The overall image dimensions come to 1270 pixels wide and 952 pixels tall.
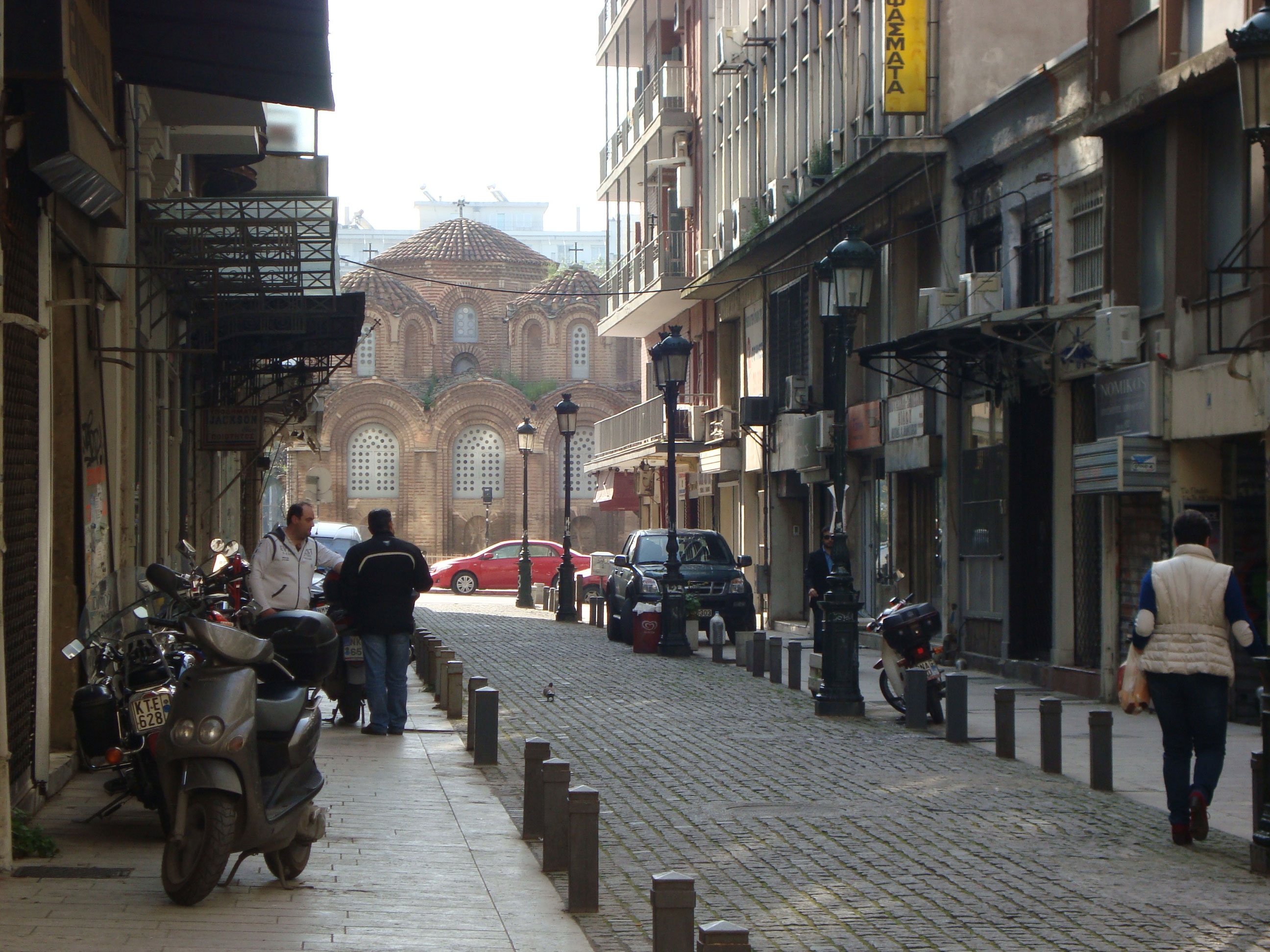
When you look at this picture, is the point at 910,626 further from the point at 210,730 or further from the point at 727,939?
the point at 727,939

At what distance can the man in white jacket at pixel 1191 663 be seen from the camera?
8.84m

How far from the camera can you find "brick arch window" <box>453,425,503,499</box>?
221 feet

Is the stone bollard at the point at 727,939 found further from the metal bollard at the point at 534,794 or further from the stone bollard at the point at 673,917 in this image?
the metal bollard at the point at 534,794

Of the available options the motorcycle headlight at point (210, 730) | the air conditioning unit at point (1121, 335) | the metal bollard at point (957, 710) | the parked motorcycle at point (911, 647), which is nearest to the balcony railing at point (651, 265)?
the air conditioning unit at point (1121, 335)

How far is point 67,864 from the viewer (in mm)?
7609

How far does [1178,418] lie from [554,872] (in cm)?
940

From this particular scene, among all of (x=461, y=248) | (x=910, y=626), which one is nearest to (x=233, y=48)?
(x=910, y=626)

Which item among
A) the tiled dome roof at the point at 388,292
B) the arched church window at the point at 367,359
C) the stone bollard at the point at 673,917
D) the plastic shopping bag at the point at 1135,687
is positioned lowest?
the stone bollard at the point at 673,917

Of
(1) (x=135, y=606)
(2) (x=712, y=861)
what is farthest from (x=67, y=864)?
(2) (x=712, y=861)

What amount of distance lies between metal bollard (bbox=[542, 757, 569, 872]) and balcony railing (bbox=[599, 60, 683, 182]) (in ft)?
106

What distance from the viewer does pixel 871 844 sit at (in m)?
8.87

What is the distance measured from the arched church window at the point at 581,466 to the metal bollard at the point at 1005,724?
181 feet

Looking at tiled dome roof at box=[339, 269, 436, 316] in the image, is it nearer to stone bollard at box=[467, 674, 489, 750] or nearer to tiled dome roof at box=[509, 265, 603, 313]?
tiled dome roof at box=[509, 265, 603, 313]

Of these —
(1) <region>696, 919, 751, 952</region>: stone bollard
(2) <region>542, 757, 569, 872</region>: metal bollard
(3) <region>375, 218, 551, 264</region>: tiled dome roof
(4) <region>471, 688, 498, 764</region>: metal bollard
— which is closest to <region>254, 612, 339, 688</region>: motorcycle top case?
(2) <region>542, 757, 569, 872</region>: metal bollard
